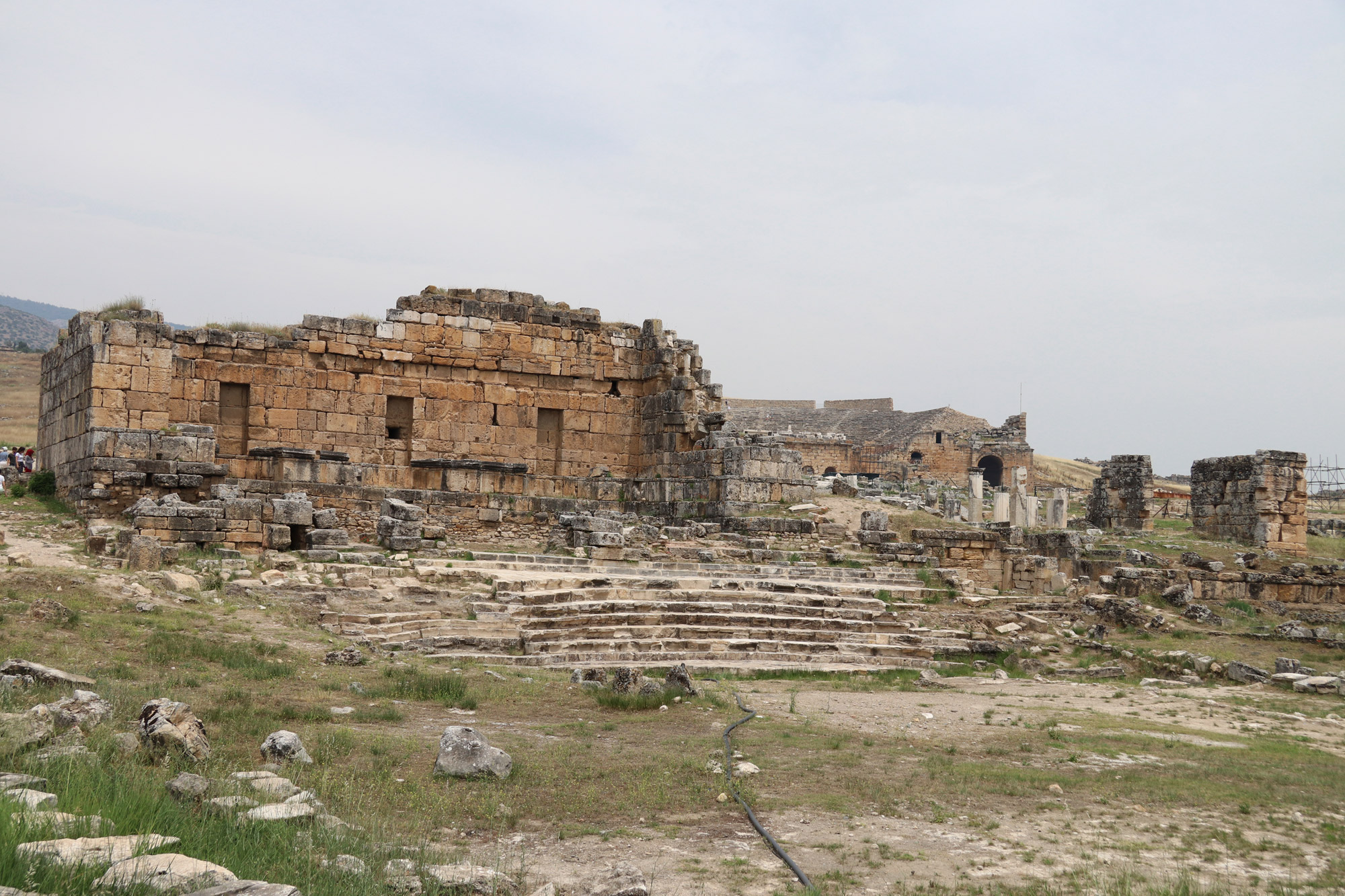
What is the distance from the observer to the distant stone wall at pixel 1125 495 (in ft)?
93.7

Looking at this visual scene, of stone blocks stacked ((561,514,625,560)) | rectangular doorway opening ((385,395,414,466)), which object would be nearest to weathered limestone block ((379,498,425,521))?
stone blocks stacked ((561,514,625,560))

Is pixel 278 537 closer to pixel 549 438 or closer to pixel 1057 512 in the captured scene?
pixel 549 438

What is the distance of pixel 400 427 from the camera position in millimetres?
21312

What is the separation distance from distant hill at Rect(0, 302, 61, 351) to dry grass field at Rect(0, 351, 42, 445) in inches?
1899

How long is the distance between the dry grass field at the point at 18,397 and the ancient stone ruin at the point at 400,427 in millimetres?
18393

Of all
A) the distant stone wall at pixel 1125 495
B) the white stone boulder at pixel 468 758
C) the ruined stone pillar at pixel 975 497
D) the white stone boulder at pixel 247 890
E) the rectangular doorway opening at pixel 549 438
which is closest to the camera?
the white stone boulder at pixel 247 890

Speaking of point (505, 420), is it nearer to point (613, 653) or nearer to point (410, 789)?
point (613, 653)

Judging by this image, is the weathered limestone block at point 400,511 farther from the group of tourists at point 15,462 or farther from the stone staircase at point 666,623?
the group of tourists at point 15,462

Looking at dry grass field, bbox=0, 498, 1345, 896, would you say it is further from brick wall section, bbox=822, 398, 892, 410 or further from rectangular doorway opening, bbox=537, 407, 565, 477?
brick wall section, bbox=822, 398, 892, 410

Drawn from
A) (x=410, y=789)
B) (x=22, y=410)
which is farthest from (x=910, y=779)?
(x=22, y=410)

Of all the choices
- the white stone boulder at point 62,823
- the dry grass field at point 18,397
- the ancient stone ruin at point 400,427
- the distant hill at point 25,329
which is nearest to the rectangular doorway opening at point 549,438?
the ancient stone ruin at point 400,427

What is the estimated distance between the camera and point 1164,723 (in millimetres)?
9773

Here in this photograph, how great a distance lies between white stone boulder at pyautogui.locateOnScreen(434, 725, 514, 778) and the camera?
6469mm

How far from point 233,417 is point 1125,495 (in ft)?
76.9
